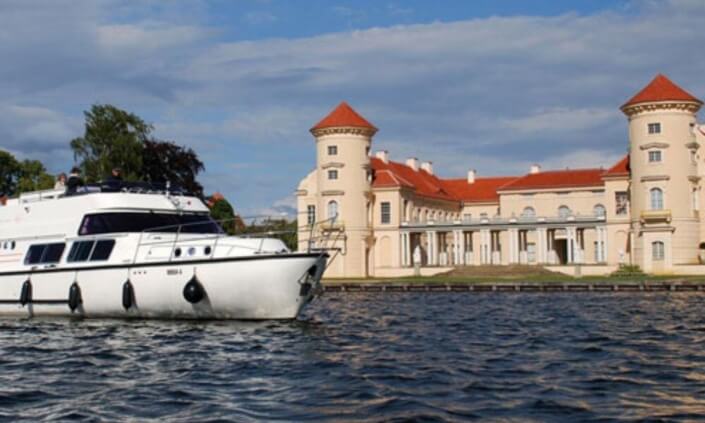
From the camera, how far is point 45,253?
1051 inches

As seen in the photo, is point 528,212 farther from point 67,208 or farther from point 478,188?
point 67,208

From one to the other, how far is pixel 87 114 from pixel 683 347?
59.6 meters

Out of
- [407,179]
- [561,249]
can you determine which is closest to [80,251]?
[407,179]

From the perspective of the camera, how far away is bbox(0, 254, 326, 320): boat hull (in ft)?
74.2

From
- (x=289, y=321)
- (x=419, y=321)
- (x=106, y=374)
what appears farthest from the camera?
(x=419, y=321)

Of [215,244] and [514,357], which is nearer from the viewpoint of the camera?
[514,357]

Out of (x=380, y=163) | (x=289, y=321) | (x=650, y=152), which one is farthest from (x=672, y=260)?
(x=289, y=321)

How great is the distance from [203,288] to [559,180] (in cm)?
6812

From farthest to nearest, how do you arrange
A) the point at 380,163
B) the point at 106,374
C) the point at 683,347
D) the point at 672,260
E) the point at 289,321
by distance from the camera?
the point at 380,163
the point at 672,260
the point at 289,321
the point at 683,347
the point at 106,374

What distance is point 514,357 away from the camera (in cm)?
1672

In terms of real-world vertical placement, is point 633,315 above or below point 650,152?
below

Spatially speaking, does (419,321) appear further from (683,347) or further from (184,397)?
(184,397)

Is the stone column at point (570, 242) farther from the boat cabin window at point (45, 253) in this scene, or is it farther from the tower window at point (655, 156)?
the boat cabin window at point (45, 253)

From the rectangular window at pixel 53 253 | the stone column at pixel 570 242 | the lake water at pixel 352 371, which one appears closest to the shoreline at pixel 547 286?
the stone column at pixel 570 242
